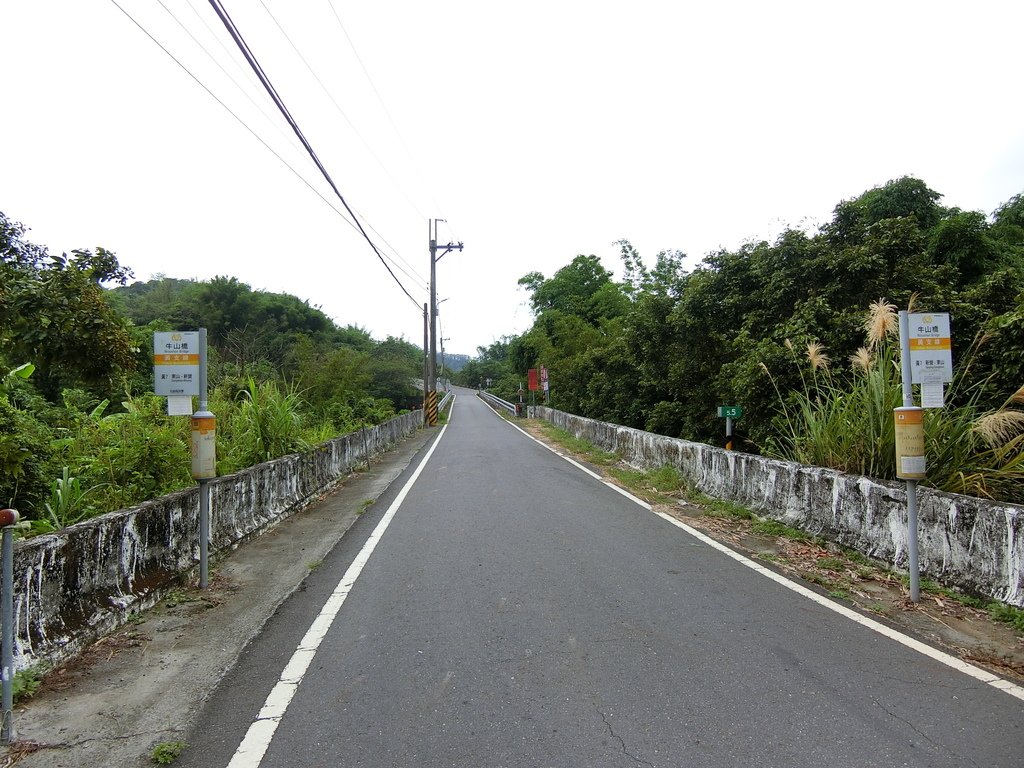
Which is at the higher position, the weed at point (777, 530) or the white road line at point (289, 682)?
the weed at point (777, 530)

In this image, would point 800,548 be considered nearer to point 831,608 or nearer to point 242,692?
point 831,608

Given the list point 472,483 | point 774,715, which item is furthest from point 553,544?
point 472,483

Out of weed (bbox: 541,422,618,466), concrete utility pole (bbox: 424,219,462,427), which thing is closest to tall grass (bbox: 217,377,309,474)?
weed (bbox: 541,422,618,466)

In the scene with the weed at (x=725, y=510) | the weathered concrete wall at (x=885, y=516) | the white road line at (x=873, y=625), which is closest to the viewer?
the white road line at (x=873, y=625)

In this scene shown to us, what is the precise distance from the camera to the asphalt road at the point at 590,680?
3.03m

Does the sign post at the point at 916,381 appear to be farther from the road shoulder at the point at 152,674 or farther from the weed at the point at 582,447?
the weed at the point at 582,447

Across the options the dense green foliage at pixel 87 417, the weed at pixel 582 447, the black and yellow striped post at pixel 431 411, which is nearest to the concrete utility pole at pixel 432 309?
the black and yellow striped post at pixel 431 411

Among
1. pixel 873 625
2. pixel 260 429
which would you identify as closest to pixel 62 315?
pixel 260 429

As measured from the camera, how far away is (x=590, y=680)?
374 centimetres

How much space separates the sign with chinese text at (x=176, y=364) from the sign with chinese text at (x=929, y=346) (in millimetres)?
6086

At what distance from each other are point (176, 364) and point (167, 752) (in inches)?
134

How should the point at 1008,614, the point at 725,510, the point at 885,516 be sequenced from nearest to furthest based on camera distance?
the point at 1008,614 → the point at 885,516 → the point at 725,510

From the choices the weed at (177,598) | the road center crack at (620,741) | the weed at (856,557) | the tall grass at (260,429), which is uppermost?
the tall grass at (260,429)

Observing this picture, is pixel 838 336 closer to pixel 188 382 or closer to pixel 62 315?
pixel 188 382
